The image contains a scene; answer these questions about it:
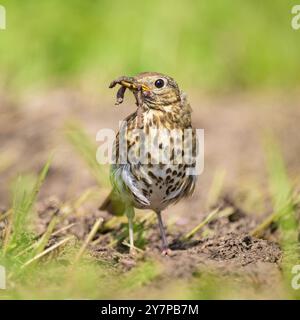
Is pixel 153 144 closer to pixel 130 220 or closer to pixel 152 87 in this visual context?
pixel 152 87

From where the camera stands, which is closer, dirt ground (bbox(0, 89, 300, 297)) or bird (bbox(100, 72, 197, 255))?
dirt ground (bbox(0, 89, 300, 297))

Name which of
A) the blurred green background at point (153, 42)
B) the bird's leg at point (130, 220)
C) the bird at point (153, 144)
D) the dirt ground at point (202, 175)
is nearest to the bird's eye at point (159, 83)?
the bird at point (153, 144)

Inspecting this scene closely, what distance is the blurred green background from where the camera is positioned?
9.88 m

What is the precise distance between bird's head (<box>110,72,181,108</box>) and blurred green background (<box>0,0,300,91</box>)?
14.5ft

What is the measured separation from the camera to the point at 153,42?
1040 cm

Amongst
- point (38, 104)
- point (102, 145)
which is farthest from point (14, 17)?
point (102, 145)

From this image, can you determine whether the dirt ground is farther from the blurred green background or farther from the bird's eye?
the bird's eye

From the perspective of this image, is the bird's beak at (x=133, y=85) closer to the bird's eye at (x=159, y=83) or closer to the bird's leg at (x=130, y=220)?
the bird's eye at (x=159, y=83)

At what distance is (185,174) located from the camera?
498 centimetres

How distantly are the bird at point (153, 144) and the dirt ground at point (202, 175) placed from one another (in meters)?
0.34

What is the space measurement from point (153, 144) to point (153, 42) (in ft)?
18.8

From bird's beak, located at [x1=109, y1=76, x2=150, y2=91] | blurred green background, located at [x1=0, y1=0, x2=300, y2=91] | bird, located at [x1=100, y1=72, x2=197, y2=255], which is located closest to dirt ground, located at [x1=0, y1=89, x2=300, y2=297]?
bird, located at [x1=100, y1=72, x2=197, y2=255]

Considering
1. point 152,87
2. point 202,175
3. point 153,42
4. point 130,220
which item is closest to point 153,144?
point 152,87

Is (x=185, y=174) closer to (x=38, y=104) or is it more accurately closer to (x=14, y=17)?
(x=38, y=104)
